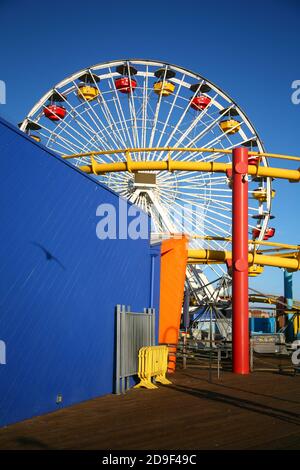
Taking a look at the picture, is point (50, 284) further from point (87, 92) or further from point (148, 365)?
point (87, 92)

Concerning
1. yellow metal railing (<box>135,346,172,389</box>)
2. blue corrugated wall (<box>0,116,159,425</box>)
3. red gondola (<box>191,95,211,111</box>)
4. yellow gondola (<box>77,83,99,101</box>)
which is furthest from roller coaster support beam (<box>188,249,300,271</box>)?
blue corrugated wall (<box>0,116,159,425</box>)

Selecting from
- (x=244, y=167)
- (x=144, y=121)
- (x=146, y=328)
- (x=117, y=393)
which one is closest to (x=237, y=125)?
(x=144, y=121)

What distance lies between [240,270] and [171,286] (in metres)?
2.13

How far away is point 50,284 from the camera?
7.89 meters

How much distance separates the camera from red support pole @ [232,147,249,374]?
47.6 ft

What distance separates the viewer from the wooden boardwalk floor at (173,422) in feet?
19.1

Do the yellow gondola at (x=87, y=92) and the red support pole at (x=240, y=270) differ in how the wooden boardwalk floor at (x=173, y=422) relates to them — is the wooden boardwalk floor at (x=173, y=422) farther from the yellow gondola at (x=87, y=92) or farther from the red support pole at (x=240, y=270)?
the yellow gondola at (x=87, y=92)

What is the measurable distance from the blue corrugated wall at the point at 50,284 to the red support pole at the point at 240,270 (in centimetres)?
519

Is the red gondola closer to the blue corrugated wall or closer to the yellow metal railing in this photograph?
the blue corrugated wall

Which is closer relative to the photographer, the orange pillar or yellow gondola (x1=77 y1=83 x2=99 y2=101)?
the orange pillar

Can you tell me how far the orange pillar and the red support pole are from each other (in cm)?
162

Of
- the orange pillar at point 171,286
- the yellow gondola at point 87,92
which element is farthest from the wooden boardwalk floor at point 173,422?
the yellow gondola at point 87,92

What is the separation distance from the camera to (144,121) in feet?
87.1

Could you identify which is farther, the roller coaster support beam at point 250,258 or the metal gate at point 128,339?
the roller coaster support beam at point 250,258
